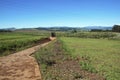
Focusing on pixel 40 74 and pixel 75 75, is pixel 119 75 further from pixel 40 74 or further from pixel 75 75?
pixel 40 74

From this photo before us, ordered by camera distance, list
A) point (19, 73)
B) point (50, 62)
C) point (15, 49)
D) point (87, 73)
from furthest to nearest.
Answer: point (15, 49)
point (50, 62)
point (19, 73)
point (87, 73)

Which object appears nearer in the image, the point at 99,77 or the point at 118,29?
the point at 99,77

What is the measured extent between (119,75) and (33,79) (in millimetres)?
4516

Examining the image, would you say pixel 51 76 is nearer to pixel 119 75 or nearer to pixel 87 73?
pixel 87 73

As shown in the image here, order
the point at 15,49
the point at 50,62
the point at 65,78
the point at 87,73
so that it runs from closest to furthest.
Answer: the point at 65,78, the point at 87,73, the point at 50,62, the point at 15,49

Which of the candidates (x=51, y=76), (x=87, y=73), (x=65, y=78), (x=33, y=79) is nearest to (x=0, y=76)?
(x=33, y=79)

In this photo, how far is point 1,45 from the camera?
2119 cm

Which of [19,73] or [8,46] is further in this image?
[8,46]

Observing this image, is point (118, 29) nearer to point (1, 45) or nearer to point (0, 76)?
point (1, 45)

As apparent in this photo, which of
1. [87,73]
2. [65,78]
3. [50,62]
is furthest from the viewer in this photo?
[50,62]

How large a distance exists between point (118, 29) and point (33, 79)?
273 ft

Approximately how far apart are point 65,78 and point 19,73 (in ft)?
10.4

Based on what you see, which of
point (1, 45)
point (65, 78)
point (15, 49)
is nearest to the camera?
point (65, 78)

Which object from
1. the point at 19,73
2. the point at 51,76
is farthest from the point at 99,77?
the point at 19,73
